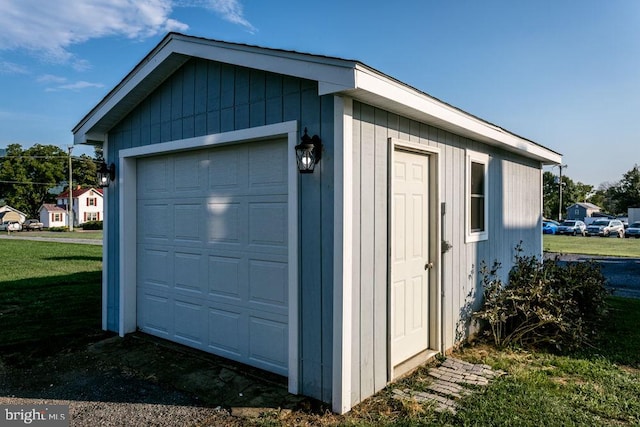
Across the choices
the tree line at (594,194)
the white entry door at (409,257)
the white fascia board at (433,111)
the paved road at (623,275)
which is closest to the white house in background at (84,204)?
the paved road at (623,275)

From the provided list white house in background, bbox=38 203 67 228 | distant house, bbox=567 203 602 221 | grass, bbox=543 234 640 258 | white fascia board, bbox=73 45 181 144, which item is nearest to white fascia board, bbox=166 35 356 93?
white fascia board, bbox=73 45 181 144

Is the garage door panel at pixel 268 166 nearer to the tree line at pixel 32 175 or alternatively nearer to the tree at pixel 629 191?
the tree line at pixel 32 175

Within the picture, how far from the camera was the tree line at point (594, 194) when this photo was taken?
1684 inches

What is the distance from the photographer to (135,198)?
16.3 feet

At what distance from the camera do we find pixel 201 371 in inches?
146

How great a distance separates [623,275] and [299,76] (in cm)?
1129

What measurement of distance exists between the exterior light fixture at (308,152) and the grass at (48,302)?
3.72 m

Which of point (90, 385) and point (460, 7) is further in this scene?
point (460, 7)

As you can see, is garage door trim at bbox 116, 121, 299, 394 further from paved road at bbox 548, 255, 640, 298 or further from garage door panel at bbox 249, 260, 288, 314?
paved road at bbox 548, 255, 640, 298

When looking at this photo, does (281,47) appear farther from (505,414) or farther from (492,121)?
(505,414)

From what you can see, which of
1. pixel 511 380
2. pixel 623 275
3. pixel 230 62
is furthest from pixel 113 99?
pixel 623 275

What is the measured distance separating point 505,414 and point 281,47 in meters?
3.31

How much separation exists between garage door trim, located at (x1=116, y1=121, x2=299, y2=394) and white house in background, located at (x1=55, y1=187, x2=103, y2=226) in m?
48.7

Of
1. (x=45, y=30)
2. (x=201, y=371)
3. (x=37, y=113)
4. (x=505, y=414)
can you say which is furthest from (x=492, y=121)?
(x=37, y=113)
